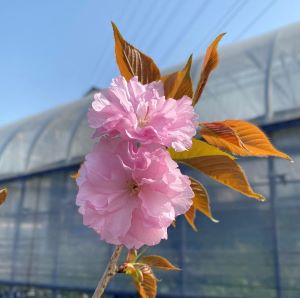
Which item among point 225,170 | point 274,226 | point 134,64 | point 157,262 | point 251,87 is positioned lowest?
point 274,226

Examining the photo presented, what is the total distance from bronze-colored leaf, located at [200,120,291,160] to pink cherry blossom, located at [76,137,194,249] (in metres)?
0.09

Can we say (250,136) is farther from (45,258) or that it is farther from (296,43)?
(45,258)

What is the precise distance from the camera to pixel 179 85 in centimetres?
42

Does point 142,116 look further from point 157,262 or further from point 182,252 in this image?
point 182,252

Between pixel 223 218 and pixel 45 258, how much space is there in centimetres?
225

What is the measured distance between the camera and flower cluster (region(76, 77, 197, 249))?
322 mm

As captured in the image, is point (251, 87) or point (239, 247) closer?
point (239, 247)

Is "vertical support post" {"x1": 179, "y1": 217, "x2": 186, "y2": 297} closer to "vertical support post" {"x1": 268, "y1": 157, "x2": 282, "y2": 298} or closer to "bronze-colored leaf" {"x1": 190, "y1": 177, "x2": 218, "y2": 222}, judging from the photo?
"vertical support post" {"x1": 268, "y1": 157, "x2": 282, "y2": 298}

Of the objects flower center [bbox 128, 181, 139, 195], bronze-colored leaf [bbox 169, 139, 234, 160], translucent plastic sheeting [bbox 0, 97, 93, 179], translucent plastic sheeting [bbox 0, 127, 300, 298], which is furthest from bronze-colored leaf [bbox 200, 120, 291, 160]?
translucent plastic sheeting [bbox 0, 97, 93, 179]

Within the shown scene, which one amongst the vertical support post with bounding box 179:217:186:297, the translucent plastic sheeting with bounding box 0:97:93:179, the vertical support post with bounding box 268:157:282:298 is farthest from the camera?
the translucent plastic sheeting with bounding box 0:97:93:179

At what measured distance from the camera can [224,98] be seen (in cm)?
342

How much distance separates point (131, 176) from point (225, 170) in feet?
0.40

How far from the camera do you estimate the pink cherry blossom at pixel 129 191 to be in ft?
1.05

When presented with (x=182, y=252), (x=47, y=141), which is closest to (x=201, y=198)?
(x=182, y=252)
